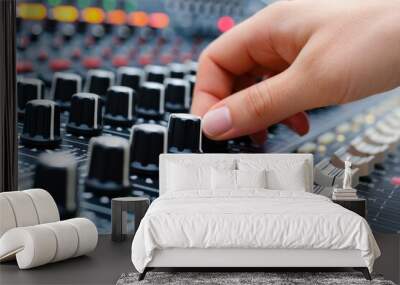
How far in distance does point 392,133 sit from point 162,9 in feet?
7.59

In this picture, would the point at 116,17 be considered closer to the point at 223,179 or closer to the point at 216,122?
the point at 216,122

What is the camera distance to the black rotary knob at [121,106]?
20.1 ft

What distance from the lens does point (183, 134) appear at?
19.9ft

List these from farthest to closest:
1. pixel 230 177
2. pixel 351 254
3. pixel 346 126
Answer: pixel 346 126 < pixel 230 177 < pixel 351 254

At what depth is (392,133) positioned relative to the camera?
238 inches

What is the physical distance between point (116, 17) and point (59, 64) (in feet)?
2.18

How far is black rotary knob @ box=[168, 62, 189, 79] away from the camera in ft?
20.0

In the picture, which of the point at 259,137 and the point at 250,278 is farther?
the point at 259,137

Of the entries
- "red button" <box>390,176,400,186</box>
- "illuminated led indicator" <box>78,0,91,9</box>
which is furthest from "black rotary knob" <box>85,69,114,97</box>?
"red button" <box>390,176,400,186</box>

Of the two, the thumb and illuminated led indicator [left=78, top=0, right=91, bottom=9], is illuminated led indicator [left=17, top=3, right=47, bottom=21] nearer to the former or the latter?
illuminated led indicator [left=78, top=0, right=91, bottom=9]

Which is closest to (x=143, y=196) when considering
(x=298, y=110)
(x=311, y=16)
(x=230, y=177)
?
(x=230, y=177)

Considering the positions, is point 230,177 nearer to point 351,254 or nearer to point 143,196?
point 143,196

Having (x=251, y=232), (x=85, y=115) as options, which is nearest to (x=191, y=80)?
(x=85, y=115)

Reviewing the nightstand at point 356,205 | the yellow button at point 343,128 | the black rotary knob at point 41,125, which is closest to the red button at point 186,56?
the black rotary knob at point 41,125
